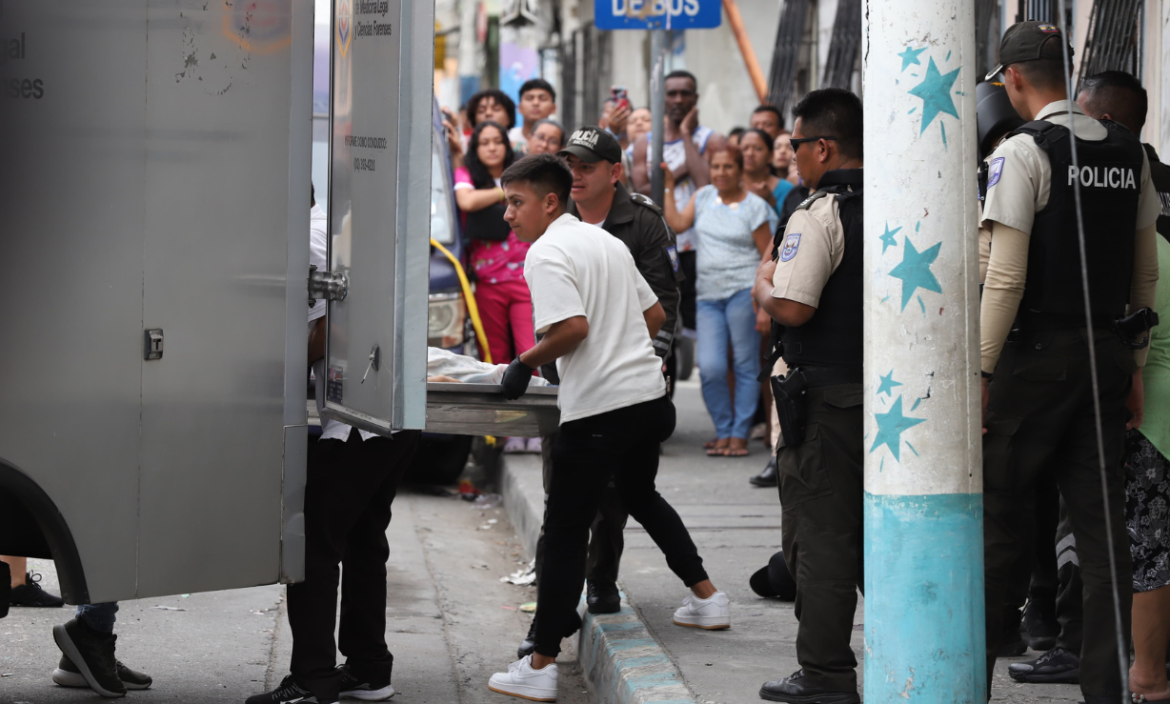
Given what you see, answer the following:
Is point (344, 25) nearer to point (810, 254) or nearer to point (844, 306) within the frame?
point (810, 254)

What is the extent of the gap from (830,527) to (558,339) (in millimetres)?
1046

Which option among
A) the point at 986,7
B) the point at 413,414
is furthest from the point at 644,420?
the point at 986,7

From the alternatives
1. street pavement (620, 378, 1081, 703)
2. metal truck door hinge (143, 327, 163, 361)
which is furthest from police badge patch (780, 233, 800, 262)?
metal truck door hinge (143, 327, 163, 361)

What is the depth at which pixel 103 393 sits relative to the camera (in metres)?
3.50

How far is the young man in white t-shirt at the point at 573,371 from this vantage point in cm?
443

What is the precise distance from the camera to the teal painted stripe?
3320mm

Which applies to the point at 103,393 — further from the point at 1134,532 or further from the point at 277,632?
the point at 1134,532

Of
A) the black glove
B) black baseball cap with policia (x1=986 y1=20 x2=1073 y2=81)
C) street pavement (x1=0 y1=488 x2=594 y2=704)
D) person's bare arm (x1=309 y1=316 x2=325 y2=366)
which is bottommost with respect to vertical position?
street pavement (x1=0 y1=488 x2=594 y2=704)

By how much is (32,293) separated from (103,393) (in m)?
0.31

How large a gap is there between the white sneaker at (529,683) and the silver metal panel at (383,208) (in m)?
1.20

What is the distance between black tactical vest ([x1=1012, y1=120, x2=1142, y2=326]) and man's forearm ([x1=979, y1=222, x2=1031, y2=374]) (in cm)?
8

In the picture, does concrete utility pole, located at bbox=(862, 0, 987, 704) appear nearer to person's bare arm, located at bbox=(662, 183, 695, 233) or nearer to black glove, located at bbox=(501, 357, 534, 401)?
black glove, located at bbox=(501, 357, 534, 401)

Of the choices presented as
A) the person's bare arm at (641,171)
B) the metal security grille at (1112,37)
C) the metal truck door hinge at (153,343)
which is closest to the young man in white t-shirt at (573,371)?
the metal truck door hinge at (153,343)

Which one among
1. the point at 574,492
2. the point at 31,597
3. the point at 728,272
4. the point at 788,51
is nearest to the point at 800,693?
the point at 574,492
